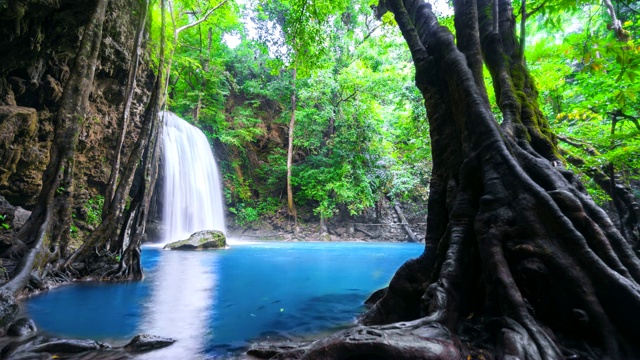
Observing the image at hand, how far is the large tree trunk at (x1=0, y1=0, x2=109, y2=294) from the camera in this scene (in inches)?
206

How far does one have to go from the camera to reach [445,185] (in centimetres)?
423

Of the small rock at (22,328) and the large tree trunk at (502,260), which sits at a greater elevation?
the large tree trunk at (502,260)

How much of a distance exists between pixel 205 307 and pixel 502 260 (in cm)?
416

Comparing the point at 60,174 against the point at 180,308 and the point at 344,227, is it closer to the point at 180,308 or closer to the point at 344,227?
the point at 180,308

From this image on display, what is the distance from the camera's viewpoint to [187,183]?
19.1 metres

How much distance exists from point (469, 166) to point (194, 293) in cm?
512

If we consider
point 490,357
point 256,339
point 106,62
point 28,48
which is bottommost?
point 256,339

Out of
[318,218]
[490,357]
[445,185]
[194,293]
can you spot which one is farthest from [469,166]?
[318,218]

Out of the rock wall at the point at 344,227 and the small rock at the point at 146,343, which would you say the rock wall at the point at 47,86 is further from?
the rock wall at the point at 344,227

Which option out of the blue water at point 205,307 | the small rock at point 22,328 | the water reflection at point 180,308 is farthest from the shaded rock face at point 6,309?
the water reflection at point 180,308

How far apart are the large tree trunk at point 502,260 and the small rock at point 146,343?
5.00 ft

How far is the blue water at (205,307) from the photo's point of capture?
358 cm

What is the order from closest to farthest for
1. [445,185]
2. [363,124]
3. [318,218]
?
[445,185] < [363,124] < [318,218]

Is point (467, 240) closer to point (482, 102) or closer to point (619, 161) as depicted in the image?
point (482, 102)
